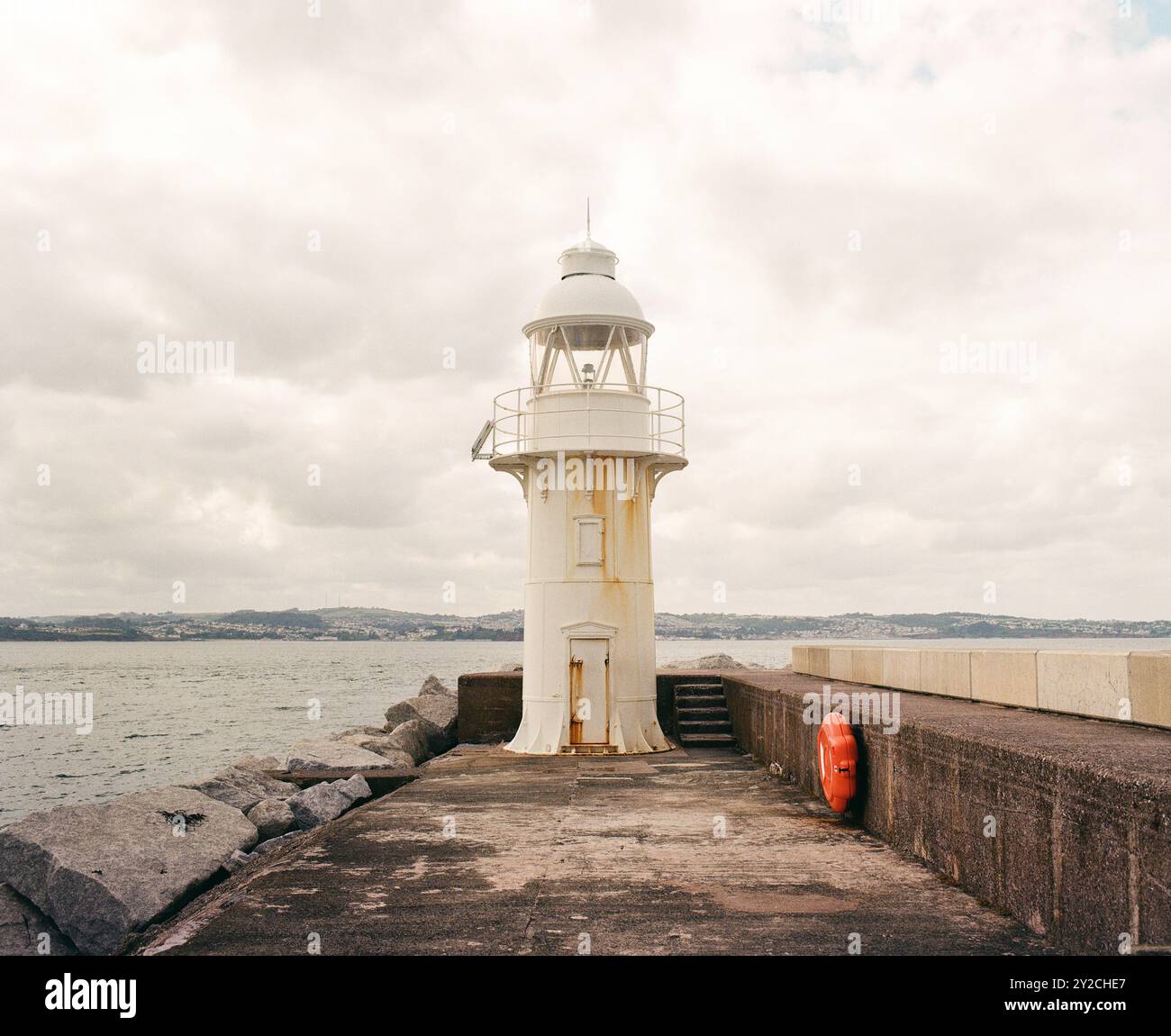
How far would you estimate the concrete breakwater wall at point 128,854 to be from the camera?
1012 cm

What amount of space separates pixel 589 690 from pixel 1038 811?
11602 mm

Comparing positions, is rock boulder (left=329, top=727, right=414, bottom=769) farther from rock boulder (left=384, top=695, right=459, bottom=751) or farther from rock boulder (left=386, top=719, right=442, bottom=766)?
rock boulder (left=384, top=695, right=459, bottom=751)

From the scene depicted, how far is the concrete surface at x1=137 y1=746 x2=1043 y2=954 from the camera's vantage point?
6719 millimetres

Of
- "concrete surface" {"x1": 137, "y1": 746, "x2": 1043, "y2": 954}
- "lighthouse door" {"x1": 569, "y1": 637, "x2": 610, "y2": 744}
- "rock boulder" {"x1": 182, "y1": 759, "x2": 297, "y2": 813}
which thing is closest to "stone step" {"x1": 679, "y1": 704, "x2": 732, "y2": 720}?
"lighthouse door" {"x1": 569, "y1": 637, "x2": 610, "y2": 744}

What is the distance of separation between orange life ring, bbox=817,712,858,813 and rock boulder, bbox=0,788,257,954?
6.91 metres

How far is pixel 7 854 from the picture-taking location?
1080cm

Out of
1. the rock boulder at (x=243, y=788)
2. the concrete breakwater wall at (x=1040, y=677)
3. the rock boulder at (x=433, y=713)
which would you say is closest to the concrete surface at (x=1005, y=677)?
the concrete breakwater wall at (x=1040, y=677)

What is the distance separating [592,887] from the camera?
26.8ft

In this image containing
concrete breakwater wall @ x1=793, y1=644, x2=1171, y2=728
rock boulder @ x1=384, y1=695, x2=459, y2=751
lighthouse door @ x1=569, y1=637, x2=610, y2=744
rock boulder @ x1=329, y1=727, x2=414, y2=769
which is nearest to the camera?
concrete breakwater wall @ x1=793, y1=644, x2=1171, y2=728

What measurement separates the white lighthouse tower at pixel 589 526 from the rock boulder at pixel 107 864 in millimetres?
6591

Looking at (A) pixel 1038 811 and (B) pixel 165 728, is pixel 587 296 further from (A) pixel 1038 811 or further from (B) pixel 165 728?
(B) pixel 165 728
